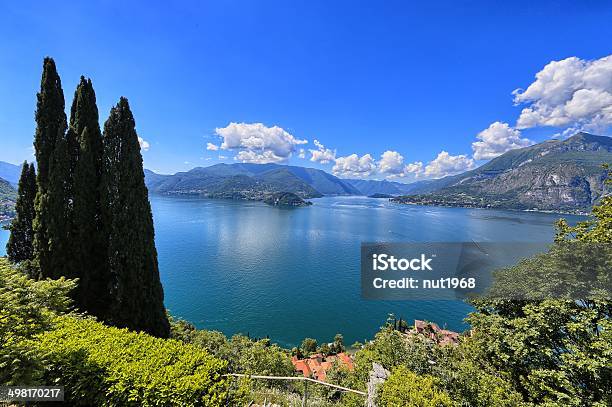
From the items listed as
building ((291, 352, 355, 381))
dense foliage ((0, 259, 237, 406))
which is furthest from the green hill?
dense foliage ((0, 259, 237, 406))

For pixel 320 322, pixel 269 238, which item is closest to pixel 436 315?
pixel 320 322

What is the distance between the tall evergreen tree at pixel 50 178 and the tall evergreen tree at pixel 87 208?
42cm

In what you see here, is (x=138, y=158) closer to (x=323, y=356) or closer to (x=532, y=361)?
(x=532, y=361)

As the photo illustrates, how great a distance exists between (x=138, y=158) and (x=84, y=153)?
221cm

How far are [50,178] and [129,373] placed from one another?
37.5ft

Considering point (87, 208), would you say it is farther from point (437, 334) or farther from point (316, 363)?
point (316, 363)

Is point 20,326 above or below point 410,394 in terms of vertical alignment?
above

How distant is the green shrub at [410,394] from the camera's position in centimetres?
541

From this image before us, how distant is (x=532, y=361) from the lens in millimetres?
9438

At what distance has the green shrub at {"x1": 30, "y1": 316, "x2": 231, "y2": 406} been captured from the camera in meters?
5.02

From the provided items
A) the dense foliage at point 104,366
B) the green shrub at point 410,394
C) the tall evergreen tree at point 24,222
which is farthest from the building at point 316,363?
the dense foliage at point 104,366

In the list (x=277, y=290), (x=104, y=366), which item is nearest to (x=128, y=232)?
A: (x=104, y=366)

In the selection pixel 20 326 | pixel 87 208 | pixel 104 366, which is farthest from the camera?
pixel 87 208

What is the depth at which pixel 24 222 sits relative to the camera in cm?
1330
